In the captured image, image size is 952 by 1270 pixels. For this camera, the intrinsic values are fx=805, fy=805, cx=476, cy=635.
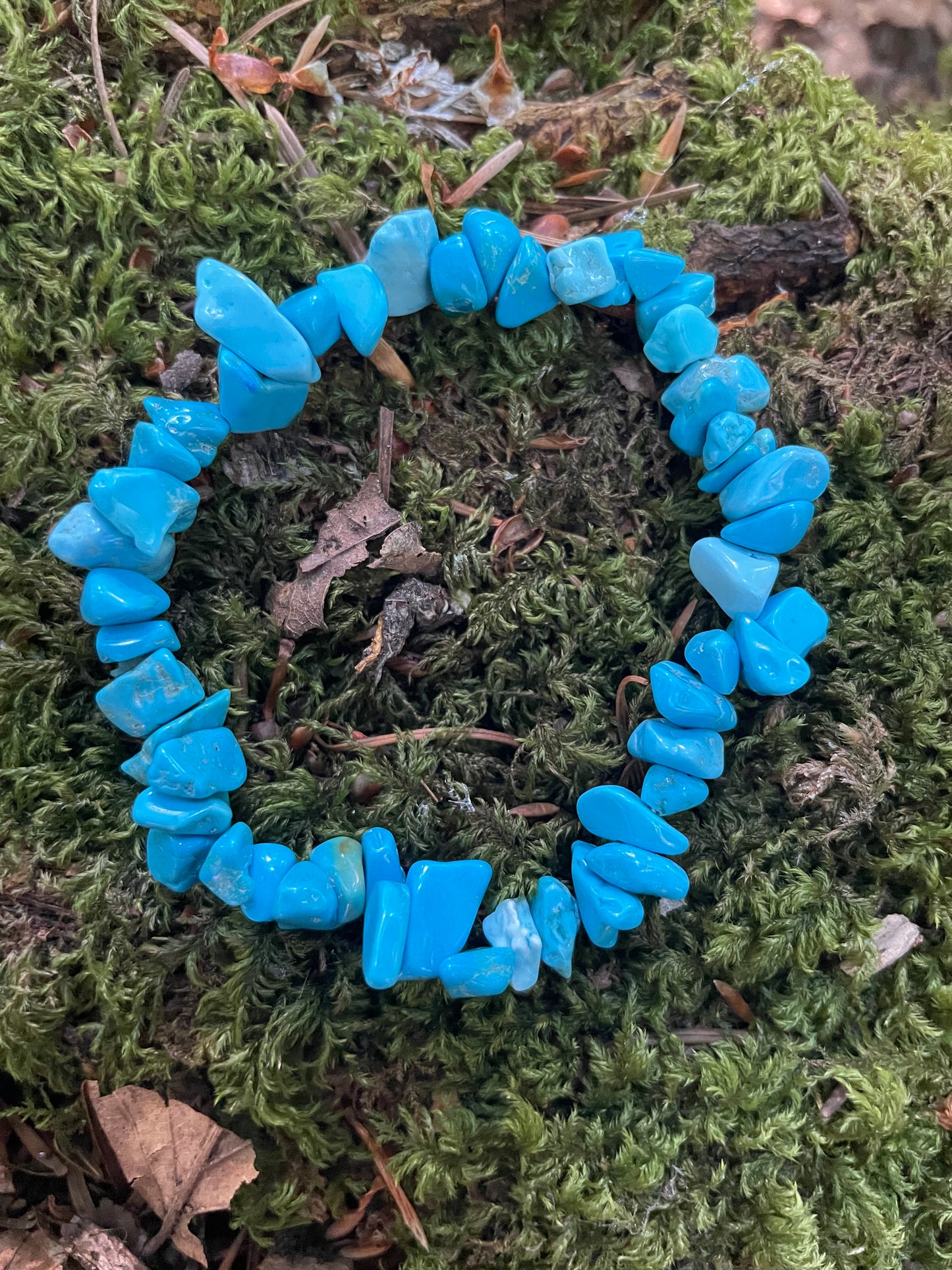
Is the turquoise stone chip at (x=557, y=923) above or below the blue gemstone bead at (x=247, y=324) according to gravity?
below

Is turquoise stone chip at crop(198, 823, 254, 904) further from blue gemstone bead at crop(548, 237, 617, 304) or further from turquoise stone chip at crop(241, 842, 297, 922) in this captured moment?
blue gemstone bead at crop(548, 237, 617, 304)

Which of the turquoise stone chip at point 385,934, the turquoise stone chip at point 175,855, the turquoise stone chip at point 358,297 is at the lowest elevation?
the turquoise stone chip at point 175,855

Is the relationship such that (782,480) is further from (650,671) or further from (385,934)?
(385,934)

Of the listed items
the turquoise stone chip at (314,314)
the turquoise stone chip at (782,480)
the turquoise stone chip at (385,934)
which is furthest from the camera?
the turquoise stone chip at (782,480)

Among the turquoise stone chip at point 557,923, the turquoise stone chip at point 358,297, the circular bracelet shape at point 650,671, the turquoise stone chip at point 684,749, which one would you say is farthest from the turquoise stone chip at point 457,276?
the turquoise stone chip at point 557,923

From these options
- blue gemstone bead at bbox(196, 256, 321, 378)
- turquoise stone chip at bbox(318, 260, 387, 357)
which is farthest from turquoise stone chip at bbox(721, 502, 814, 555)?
blue gemstone bead at bbox(196, 256, 321, 378)

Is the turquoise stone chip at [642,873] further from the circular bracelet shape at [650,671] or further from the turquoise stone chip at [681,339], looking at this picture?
the turquoise stone chip at [681,339]

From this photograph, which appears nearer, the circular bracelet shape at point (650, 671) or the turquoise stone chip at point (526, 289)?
the circular bracelet shape at point (650, 671)
